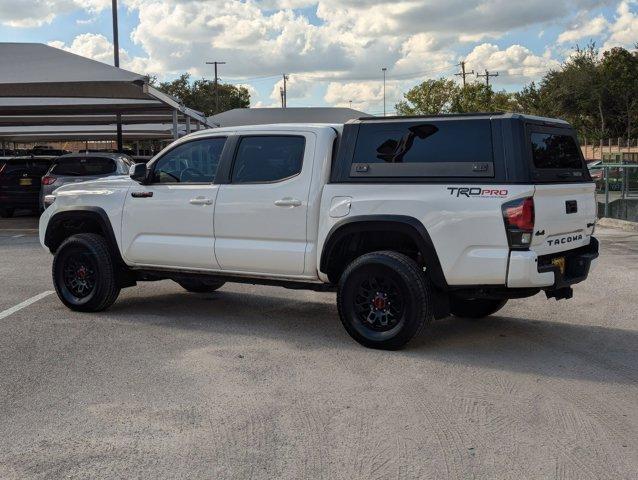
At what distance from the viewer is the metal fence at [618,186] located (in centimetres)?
1789

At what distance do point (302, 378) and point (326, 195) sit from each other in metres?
1.67

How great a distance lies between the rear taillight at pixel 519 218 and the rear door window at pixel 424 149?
31 cm

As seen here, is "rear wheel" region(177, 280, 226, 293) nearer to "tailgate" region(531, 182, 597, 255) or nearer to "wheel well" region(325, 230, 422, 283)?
"wheel well" region(325, 230, 422, 283)

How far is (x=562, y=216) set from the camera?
20.0 feet

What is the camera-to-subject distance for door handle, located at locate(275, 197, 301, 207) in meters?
6.66

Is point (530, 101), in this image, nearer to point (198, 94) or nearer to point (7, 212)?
point (198, 94)

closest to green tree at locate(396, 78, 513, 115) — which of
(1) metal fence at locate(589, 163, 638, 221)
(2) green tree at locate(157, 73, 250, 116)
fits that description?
(2) green tree at locate(157, 73, 250, 116)

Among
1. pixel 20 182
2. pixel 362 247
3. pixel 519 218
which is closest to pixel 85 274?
pixel 362 247

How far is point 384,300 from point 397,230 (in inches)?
23.3

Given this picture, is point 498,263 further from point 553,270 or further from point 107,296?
point 107,296

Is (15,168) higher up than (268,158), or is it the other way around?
(15,168)

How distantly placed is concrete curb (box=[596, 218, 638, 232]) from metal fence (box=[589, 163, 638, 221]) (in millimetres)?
596

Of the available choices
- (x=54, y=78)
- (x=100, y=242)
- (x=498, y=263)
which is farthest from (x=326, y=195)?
(x=54, y=78)

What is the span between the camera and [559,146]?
645 cm
